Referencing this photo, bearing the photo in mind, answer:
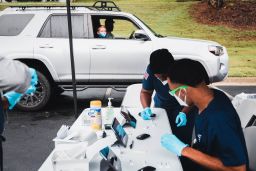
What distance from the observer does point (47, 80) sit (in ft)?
31.6

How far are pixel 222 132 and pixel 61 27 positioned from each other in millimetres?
6855

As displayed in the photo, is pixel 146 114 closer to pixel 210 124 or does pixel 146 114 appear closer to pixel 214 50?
pixel 210 124

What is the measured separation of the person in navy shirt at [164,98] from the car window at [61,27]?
413cm

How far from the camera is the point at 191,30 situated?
75.3 feet

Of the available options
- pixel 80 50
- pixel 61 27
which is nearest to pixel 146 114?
pixel 80 50

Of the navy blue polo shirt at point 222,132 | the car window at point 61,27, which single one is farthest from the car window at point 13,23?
the navy blue polo shirt at point 222,132

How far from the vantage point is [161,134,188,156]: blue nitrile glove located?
3992 mm

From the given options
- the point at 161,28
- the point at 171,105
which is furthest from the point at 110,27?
the point at 161,28

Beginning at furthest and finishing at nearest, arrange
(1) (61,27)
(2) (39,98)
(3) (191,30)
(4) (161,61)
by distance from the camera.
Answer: (3) (191,30) < (1) (61,27) < (2) (39,98) < (4) (161,61)

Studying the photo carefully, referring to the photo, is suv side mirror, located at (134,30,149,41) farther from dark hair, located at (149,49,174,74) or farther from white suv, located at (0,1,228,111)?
dark hair, located at (149,49,174,74)

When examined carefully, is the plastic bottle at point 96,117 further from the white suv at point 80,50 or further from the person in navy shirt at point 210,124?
the white suv at point 80,50

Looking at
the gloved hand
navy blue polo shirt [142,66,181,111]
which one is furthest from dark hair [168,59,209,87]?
navy blue polo shirt [142,66,181,111]

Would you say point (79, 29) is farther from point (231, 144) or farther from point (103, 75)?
point (231, 144)

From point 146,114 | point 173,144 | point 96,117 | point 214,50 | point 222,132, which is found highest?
point 222,132
